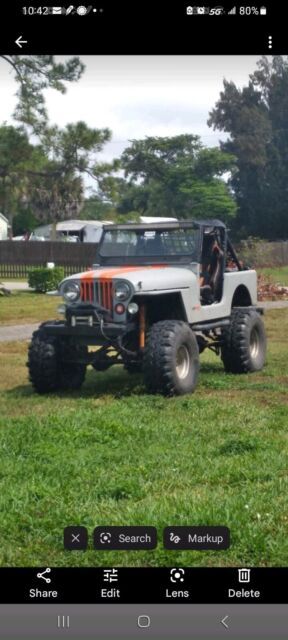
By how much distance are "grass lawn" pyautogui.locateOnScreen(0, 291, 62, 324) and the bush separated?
368mm

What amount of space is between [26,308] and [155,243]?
12.9 meters

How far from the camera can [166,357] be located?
9984 mm

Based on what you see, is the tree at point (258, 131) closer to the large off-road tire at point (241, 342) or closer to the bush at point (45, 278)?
the large off-road tire at point (241, 342)

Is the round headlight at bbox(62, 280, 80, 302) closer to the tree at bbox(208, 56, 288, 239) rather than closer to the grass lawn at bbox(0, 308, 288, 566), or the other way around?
the grass lawn at bbox(0, 308, 288, 566)

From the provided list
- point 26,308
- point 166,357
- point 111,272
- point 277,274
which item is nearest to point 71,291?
point 111,272

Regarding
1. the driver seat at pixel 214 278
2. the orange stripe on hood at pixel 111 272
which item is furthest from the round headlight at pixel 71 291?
the driver seat at pixel 214 278

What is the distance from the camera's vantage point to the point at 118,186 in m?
6.40

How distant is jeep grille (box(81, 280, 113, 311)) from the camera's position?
401 inches

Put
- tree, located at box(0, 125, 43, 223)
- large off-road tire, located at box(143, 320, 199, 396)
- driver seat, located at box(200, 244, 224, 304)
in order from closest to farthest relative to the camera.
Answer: tree, located at box(0, 125, 43, 223), large off-road tire, located at box(143, 320, 199, 396), driver seat, located at box(200, 244, 224, 304)

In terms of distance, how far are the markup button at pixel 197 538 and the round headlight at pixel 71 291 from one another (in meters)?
6.96

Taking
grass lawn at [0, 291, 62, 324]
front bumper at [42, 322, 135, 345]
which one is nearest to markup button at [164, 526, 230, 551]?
front bumper at [42, 322, 135, 345]
